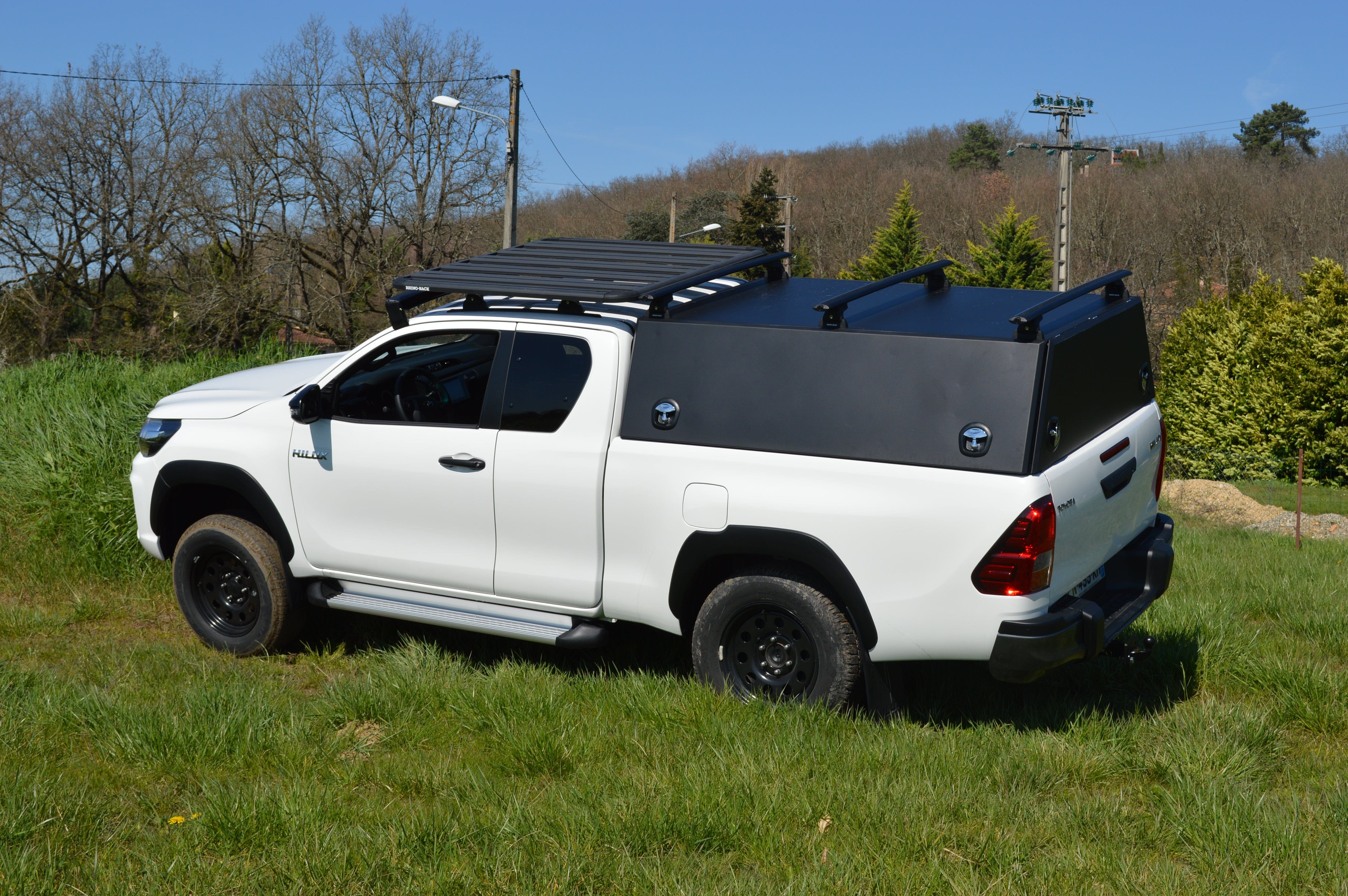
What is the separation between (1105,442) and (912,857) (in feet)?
6.79

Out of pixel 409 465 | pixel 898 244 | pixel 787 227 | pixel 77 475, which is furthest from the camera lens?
pixel 787 227

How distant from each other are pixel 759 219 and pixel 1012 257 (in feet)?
79.2

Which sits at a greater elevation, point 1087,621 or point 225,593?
point 1087,621

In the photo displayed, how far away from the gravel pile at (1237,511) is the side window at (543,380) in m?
13.2

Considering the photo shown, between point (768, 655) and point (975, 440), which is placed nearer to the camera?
point (975, 440)

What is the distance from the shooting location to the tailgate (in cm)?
426

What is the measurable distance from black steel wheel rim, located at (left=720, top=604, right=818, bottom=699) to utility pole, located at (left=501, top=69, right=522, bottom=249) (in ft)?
76.3

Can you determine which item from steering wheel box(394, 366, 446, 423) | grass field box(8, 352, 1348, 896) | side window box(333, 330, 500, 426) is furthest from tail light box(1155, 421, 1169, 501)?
steering wheel box(394, 366, 446, 423)

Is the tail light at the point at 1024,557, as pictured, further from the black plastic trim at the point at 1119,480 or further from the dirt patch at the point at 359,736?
the dirt patch at the point at 359,736

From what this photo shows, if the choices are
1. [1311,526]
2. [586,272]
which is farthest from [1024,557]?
[1311,526]

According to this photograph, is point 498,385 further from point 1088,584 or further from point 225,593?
point 1088,584

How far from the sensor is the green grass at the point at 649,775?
3.37m

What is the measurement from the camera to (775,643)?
15.7 feet

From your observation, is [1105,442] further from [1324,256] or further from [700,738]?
[1324,256]
